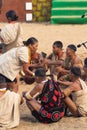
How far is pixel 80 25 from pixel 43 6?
6.29ft

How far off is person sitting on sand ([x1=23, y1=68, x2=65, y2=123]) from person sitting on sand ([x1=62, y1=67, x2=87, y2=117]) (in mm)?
190

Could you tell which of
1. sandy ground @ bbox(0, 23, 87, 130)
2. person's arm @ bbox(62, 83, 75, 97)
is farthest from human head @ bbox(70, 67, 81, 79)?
sandy ground @ bbox(0, 23, 87, 130)

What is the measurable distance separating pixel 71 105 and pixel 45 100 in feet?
1.85

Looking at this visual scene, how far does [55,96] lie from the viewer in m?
8.34

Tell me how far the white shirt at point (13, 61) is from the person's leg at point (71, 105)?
3.23 ft

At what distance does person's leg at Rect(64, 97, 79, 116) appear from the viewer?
858 centimetres

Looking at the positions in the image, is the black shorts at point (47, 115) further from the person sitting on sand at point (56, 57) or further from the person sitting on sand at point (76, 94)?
the person sitting on sand at point (56, 57)

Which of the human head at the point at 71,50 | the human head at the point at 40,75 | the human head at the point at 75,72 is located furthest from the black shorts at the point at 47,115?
the human head at the point at 71,50

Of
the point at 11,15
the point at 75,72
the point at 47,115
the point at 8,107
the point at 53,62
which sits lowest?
the point at 47,115

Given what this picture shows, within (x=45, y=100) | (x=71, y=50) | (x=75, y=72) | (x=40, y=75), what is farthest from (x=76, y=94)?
(x=71, y=50)

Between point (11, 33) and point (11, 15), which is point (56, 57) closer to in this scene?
point (11, 33)

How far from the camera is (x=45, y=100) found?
8.34 m

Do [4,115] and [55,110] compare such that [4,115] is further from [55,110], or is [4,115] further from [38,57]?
[38,57]

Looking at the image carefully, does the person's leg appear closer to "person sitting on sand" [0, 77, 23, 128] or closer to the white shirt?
"person sitting on sand" [0, 77, 23, 128]
